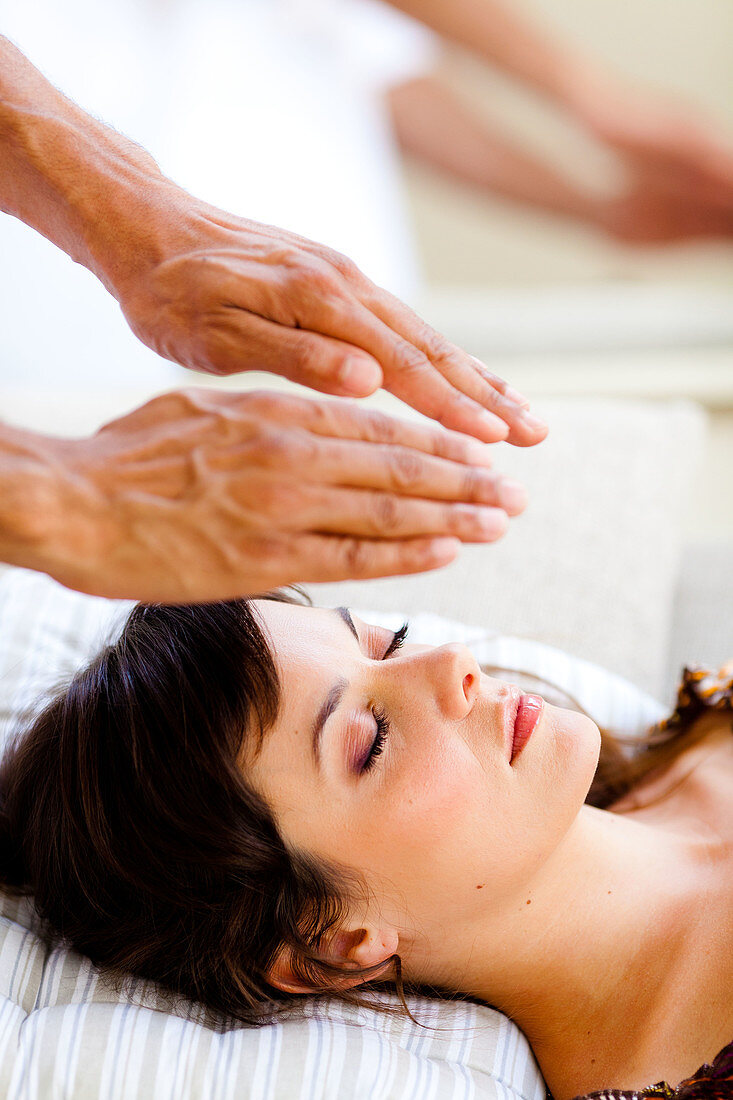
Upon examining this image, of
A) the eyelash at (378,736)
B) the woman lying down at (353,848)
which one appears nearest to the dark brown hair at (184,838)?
the woman lying down at (353,848)

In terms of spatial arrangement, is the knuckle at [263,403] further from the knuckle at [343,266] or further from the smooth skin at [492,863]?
the smooth skin at [492,863]

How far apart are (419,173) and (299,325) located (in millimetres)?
2153

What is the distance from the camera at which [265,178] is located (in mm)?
3094

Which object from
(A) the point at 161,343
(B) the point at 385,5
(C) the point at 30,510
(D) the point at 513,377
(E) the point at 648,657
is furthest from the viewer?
(D) the point at 513,377

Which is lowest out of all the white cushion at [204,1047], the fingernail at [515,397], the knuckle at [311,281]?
the white cushion at [204,1047]

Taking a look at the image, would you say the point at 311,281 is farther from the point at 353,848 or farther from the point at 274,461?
the point at 353,848

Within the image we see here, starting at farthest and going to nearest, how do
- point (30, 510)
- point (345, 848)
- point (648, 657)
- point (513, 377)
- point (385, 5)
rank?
1. point (513, 377)
2. point (385, 5)
3. point (648, 657)
4. point (345, 848)
5. point (30, 510)

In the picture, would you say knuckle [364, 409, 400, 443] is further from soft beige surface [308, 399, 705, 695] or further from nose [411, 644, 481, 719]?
soft beige surface [308, 399, 705, 695]

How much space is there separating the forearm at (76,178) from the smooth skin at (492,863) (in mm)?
460

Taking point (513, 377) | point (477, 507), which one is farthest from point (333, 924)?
point (513, 377)

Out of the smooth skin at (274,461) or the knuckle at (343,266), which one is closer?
the smooth skin at (274,461)

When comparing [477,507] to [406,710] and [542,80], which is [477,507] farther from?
[542,80]

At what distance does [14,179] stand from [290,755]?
70cm

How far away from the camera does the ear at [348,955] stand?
1.19 metres
